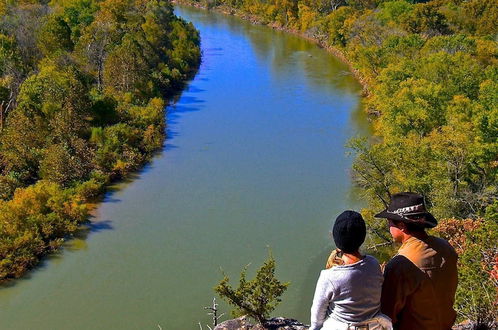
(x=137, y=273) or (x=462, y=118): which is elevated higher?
(x=462, y=118)

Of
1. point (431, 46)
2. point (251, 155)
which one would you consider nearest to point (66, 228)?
Result: point (251, 155)

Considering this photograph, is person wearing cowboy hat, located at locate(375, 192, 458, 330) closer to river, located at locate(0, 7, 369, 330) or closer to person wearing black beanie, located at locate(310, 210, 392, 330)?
person wearing black beanie, located at locate(310, 210, 392, 330)

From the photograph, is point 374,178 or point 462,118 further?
point 462,118

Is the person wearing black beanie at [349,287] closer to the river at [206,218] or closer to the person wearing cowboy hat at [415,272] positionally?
the person wearing cowboy hat at [415,272]

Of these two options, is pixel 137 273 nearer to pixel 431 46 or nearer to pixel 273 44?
pixel 431 46

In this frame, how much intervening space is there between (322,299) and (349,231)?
44 centimetres

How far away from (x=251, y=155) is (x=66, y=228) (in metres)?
7.28

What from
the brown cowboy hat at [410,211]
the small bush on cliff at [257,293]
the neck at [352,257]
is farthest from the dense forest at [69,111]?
the brown cowboy hat at [410,211]

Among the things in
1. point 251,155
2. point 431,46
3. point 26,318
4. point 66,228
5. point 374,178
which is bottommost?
point 26,318

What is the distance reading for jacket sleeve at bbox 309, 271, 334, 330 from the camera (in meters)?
2.82

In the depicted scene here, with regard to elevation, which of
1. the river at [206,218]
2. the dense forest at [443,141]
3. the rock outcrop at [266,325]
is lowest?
the river at [206,218]

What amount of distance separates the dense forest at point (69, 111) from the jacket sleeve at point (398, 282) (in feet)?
34.2

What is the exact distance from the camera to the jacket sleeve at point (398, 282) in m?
2.90

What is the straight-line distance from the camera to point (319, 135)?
65.7 ft
